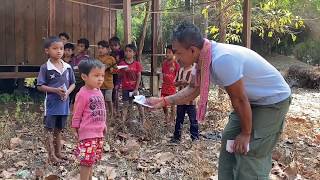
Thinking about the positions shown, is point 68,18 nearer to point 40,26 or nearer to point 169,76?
point 40,26

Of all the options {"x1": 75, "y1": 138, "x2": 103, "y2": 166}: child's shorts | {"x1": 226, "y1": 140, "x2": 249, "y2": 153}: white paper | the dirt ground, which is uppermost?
{"x1": 226, "y1": 140, "x2": 249, "y2": 153}: white paper

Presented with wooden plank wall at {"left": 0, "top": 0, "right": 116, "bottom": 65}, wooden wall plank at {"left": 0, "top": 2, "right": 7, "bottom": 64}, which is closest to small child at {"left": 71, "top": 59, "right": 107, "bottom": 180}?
wooden plank wall at {"left": 0, "top": 0, "right": 116, "bottom": 65}

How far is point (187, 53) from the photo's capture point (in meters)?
3.07

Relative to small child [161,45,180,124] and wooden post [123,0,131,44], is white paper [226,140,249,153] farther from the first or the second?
small child [161,45,180,124]

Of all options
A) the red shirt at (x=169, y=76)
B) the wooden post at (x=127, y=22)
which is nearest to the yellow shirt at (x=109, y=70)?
the wooden post at (x=127, y=22)

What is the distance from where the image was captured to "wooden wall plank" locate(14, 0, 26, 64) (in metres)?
10.4

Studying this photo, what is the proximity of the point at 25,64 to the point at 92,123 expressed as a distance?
710 centimetres

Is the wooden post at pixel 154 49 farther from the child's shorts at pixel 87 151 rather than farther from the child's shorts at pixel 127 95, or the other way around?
the child's shorts at pixel 87 151

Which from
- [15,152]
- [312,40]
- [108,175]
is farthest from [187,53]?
[312,40]

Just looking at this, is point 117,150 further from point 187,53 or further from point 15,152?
point 187,53

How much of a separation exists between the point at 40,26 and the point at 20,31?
490 millimetres

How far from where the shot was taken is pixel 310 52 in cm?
2377

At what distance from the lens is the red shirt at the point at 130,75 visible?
7.19 meters

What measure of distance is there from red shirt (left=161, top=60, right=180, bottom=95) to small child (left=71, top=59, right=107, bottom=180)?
3498 mm
